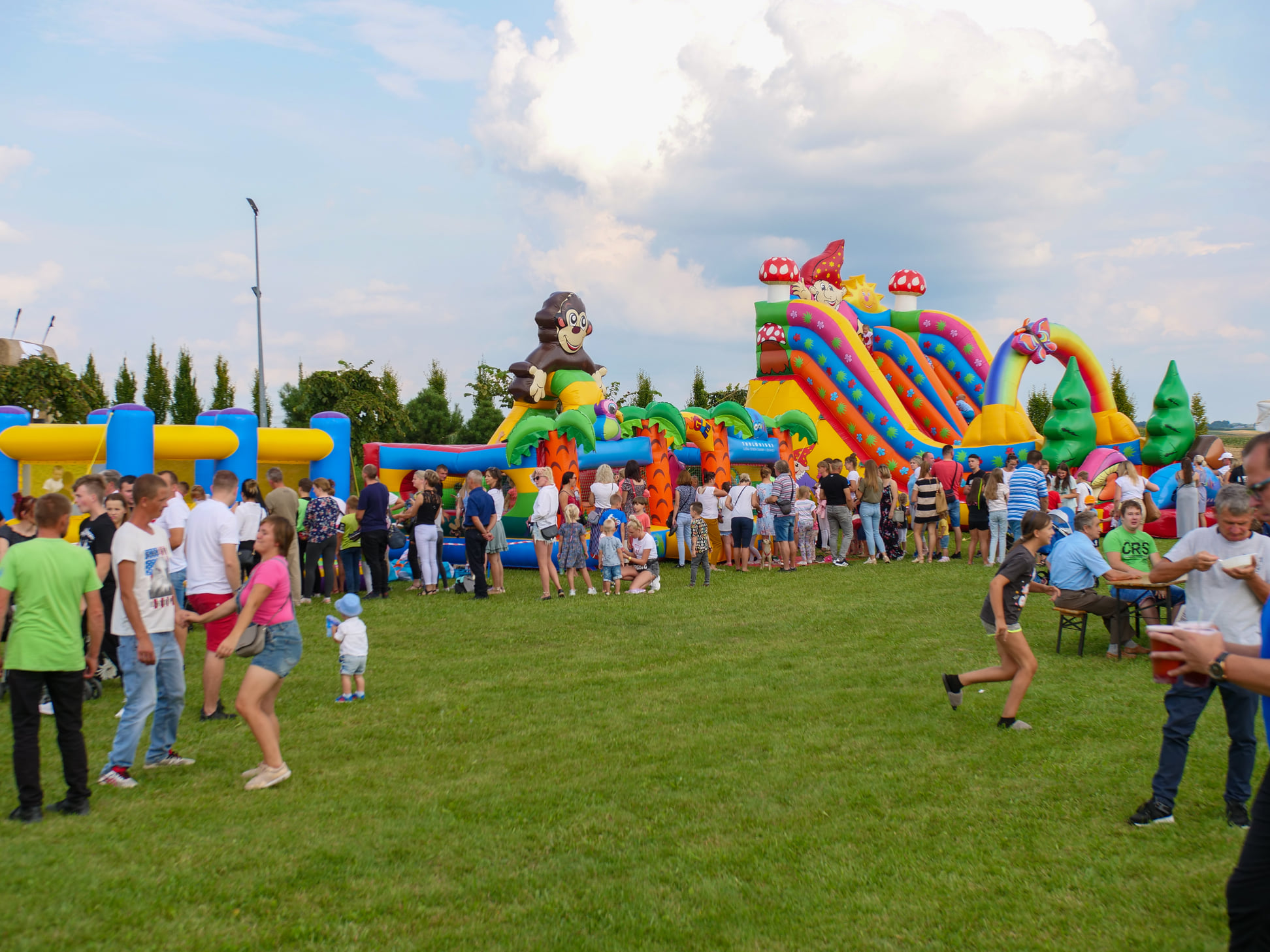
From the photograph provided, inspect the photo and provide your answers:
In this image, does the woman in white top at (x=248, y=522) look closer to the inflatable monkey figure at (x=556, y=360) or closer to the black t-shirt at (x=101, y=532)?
the black t-shirt at (x=101, y=532)

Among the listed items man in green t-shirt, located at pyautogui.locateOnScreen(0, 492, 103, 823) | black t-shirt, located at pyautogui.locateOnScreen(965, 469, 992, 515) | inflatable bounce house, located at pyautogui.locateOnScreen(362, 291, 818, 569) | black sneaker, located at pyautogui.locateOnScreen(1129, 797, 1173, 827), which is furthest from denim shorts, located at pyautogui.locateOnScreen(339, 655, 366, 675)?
black t-shirt, located at pyautogui.locateOnScreen(965, 469, 992, 515)

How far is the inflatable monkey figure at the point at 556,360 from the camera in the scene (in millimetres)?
16922

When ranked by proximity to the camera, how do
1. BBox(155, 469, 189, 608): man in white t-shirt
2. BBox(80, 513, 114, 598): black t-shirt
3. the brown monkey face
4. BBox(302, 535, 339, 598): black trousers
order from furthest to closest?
the brown monkey face, BBox(302, 535, 339, 598): black trousers, BBox(155, 469, 189, 608): man in white t-shirt, BBox(80, 513, 114, 598): black t-shirt

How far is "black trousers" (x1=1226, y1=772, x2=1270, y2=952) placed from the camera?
101 inches

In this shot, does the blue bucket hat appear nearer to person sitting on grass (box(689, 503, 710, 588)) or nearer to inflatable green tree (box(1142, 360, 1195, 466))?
person sitting on grass (box(689, 503, 710, 588))

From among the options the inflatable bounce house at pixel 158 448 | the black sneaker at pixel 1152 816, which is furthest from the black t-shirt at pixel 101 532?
the black sneaker at pixel 1152 816

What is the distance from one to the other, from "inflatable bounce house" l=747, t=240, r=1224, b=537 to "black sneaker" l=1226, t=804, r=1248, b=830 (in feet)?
31.3

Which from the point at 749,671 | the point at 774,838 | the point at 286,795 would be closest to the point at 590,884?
the point at 774,838

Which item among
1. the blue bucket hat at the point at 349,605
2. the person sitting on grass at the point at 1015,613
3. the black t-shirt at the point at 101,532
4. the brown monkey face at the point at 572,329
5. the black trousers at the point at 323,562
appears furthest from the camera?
the brown monkey face at the point at 572,329

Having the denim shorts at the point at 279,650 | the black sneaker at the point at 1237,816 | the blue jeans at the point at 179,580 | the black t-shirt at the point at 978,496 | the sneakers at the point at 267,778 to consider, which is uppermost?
the black t-shirt at the point at 978,496

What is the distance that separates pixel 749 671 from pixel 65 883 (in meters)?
4.78

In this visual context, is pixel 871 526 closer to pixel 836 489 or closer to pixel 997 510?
pixel 836 489

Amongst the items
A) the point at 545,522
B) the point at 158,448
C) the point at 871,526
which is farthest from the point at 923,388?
the point at 158,448

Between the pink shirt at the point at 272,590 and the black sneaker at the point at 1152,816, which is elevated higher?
the pink shirt at the point at 272,590
